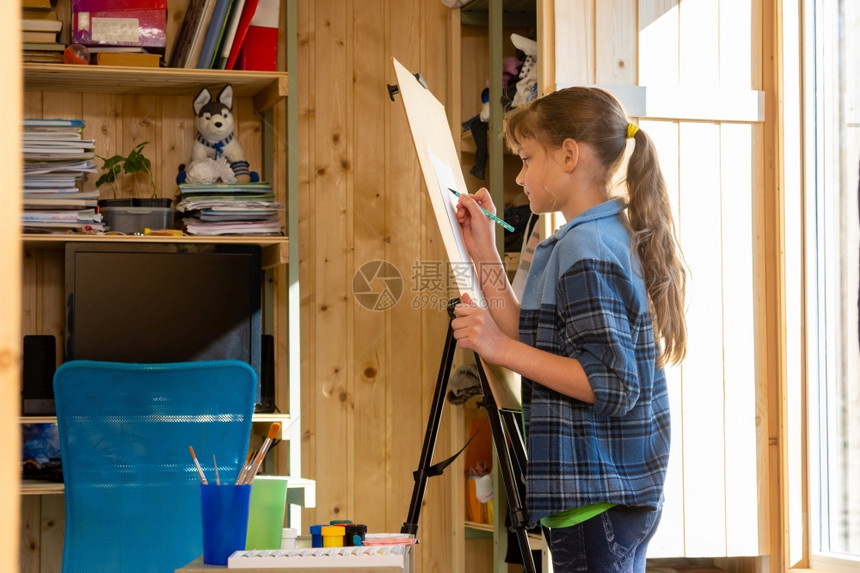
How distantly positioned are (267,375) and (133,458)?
0.82m

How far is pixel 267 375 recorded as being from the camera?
2625 millimetres

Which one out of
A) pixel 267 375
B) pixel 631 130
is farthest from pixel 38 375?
pixel 631 130

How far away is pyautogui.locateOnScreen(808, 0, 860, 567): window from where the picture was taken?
2205 mm

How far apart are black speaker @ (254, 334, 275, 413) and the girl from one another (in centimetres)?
119

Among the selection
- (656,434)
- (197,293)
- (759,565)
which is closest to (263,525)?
(656,434)

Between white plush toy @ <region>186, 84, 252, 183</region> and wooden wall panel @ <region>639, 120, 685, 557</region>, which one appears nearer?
wooden wall panel @ <region>639, 120, 685, 557</region>

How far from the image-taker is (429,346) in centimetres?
295

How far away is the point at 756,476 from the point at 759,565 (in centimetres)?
23

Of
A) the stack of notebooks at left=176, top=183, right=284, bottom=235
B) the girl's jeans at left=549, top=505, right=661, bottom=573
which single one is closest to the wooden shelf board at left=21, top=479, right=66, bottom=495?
the stack of notebooks at left=176, top=183, right=284, bottom=235

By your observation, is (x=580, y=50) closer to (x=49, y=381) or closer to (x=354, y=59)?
(x=354, y=59)

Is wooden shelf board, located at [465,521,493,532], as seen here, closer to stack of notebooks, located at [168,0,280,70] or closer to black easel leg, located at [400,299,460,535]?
black easel leg, located at [400,299,460,535]

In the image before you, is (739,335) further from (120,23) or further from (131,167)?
(120,23)

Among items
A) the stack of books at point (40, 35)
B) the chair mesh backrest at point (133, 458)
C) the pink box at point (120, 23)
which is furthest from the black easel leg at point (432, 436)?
the stack of books at point (40, 35)

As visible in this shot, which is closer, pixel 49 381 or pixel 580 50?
pixel 580 50
